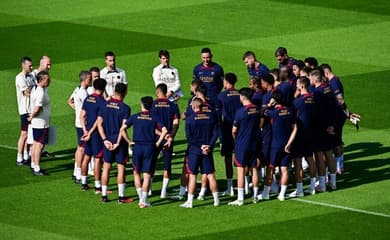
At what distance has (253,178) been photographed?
2983 centimetres

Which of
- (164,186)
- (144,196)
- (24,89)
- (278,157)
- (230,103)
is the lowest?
(144,196)

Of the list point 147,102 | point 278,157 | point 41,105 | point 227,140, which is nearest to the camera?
→ point 147,102

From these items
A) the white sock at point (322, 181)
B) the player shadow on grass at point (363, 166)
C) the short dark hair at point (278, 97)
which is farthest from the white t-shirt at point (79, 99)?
the player shadow on grass at point (363, 166)

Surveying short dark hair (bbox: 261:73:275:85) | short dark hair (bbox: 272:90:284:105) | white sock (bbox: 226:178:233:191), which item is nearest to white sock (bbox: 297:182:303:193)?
white sock (bbox: 226:178:233:191)

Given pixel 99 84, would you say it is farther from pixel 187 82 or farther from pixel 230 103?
pixel 187 82

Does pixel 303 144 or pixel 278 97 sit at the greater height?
pixel 278 97

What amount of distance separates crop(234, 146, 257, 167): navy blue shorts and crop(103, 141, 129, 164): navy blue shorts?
7.74 feet

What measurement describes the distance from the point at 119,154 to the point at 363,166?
654 centimetres

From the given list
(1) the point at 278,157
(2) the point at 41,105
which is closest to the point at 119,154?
(2) the point at 41,105

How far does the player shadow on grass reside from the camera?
104 feet

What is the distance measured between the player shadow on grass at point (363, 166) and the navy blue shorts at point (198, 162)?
11.3ft

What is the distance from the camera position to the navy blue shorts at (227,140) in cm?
3061

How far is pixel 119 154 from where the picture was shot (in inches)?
1166

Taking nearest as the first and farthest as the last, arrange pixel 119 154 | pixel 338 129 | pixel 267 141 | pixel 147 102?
1. pixel 147 102
2. pixel 119 154
3. pixel 267 141
4. pixel 338 129
